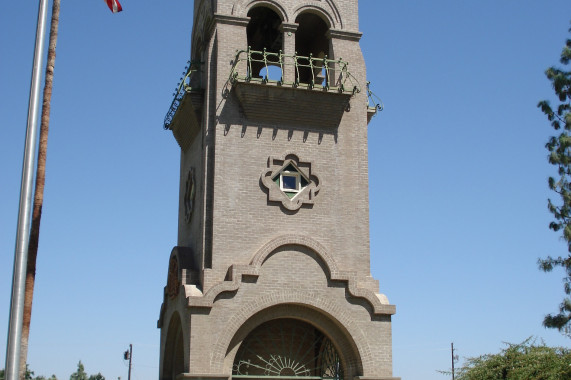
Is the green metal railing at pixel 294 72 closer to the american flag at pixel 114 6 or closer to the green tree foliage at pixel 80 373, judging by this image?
the american flag at pixel 114 6

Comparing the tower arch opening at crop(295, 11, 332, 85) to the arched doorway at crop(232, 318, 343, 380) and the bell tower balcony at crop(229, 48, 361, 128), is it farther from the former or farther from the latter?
the arched doorway at crop(232, 318, 343, 380)

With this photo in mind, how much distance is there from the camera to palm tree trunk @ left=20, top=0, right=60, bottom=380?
1841cm

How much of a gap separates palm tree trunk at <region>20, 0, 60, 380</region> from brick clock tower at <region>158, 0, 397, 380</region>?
3907 mm

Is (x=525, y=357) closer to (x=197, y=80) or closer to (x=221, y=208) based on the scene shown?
(x=221, y=208)

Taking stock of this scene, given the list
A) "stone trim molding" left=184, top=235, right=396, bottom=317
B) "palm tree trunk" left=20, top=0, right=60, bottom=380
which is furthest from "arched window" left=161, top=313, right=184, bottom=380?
"palm tree trunk" left=20, top=0, right=60, bottom=380

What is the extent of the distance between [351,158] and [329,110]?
152cm

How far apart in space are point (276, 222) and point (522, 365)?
8910mm

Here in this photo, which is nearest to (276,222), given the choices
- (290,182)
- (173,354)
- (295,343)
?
(290,182)

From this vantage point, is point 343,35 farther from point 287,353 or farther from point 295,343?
point 287,353

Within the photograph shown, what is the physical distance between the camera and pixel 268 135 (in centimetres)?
2223

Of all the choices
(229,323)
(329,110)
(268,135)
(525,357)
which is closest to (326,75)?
(329,110)

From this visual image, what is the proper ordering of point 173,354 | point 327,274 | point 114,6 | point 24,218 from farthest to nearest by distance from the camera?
point 173,354 → point 327,274 → point 114,6 → point 24,218

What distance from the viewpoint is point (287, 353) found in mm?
22062

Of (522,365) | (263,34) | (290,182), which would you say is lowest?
(522,365)
